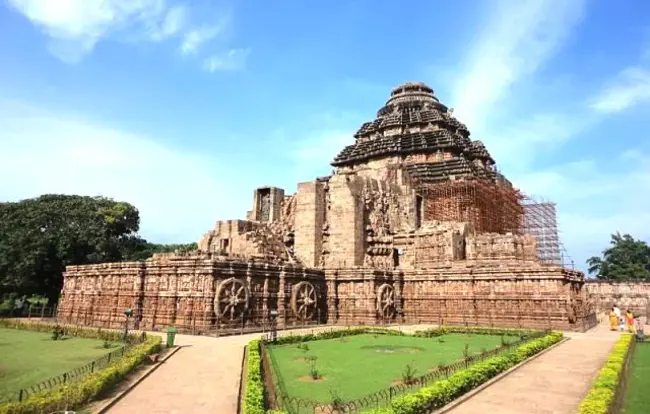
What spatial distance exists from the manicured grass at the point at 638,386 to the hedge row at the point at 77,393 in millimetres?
12127

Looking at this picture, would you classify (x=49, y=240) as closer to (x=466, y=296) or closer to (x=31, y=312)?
(x=31, y=312)

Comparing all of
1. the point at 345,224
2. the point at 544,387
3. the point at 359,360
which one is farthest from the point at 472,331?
the point at 544,387

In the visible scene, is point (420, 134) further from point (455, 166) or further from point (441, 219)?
point (441, 219)

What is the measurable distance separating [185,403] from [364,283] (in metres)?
21.8

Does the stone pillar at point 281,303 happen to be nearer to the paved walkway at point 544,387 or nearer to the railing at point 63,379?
the railing at point 63,379

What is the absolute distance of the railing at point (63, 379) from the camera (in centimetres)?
962

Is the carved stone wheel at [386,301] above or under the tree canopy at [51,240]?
under

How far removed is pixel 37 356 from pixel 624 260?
6831 centimetres

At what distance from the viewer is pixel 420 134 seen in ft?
182

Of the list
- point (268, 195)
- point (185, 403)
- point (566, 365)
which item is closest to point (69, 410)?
point (185, 403)

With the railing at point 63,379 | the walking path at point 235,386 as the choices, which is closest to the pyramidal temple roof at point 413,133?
the walking path at point 235,386

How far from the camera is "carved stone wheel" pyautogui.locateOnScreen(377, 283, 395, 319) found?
3050 cm

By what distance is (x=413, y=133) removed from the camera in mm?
56844

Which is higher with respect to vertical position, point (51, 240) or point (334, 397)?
point (51, 240)
